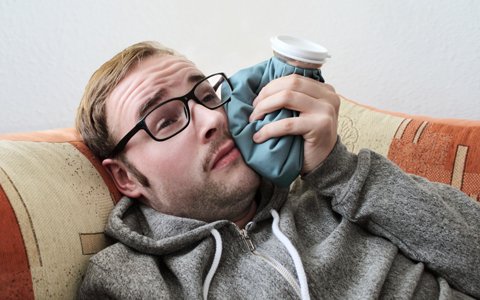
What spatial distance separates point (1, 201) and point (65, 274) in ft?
0.52

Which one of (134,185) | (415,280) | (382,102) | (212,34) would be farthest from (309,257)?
(212,34)

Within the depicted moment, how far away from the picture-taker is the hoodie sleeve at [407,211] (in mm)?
813

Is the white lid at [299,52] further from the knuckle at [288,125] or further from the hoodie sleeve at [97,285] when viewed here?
the hoodie sleeve at [97,285]

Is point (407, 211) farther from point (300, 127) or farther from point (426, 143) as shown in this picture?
point (426, 143)

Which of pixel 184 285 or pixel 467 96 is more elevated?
pixel 467 96

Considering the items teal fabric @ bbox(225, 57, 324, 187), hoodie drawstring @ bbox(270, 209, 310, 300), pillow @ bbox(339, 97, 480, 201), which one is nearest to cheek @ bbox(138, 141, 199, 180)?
teal fabric @ bbox(225, 57, 324, 187)

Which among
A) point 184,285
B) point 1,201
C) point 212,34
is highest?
point 212,34

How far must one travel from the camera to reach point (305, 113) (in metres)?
0.87

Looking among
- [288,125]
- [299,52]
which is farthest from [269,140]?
[299,52]

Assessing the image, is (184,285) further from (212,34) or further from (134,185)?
(212,34)

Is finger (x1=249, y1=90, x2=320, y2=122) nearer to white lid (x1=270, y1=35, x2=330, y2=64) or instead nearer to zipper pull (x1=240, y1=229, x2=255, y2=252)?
white lid (x1=270, y1=35, x2=330, y2=64)

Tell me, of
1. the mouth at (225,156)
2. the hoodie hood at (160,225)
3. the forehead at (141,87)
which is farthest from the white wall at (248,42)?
the mouth at (225,156)

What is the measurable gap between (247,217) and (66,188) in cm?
39

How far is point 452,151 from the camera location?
3.62 ft
